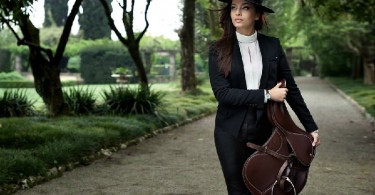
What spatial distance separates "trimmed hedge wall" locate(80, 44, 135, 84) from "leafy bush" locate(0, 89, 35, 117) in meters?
26.2

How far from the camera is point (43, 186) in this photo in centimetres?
631

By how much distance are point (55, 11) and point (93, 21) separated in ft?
17.8

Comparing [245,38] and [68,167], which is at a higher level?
[245,38]

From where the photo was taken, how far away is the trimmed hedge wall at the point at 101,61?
3978 centimetres

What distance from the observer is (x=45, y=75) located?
11.8m

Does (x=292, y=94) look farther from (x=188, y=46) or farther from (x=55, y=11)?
(x=55, y=11)

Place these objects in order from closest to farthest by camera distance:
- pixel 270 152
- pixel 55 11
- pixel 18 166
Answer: pixel 270 152, pixel 18 166, pixel 55 11

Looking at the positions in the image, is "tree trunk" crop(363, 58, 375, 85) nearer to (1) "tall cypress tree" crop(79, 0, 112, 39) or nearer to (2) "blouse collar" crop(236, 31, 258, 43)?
(1) "tall cypress tree" crop(79, 0, 112, 39)

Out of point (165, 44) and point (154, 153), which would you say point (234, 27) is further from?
point (165, 44)

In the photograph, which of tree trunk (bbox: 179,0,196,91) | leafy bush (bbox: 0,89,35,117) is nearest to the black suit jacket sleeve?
leafy bush (bbox: 0,89,35,117)

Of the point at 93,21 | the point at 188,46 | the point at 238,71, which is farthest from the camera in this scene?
the point at 93,21

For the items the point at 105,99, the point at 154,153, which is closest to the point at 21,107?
the point at 105,99

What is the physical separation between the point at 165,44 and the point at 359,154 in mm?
40860

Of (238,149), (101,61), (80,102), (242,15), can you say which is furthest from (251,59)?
(101,61)
